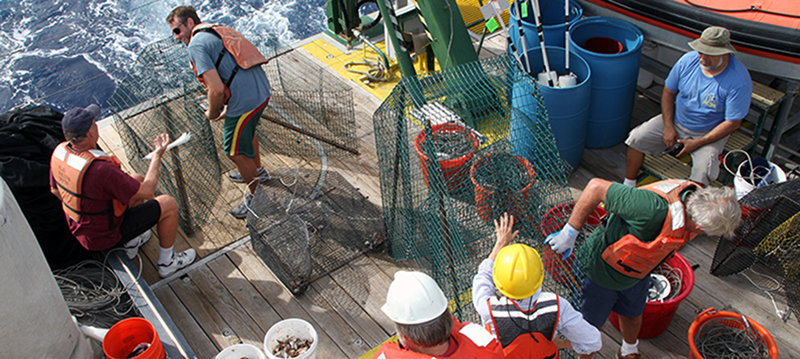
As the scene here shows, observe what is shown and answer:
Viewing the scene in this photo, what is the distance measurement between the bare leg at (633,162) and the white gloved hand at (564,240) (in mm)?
1869

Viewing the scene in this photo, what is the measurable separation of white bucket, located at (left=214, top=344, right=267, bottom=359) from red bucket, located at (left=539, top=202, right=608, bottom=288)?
1897 mm

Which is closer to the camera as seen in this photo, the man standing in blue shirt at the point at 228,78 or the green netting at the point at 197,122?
the man standing in blue shirt at the point at 228,78

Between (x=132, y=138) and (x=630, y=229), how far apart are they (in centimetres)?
410

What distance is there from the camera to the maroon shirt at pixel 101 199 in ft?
13.7

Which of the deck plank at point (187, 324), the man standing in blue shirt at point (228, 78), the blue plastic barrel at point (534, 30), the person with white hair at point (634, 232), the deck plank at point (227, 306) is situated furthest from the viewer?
the blue plastic barrel at point (534, 30)

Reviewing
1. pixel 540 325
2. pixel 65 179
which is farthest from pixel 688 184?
pixel 65 179

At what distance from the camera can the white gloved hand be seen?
367 cm

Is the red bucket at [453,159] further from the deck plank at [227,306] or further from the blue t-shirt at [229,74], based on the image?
the deck plank at [227,306]

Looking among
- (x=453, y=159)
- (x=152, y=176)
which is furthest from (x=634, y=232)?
(x=152, y=176)

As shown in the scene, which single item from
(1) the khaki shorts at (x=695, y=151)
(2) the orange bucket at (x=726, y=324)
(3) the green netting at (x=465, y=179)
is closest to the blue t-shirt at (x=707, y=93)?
(1) the khaki shorts at (x=695, y=151)

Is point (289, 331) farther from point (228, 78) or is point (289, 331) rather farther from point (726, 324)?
point (726, 324)

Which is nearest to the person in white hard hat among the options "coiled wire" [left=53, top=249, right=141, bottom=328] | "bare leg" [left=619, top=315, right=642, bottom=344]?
"bare leg" [left=619, top=315, right=642, bottom=344]

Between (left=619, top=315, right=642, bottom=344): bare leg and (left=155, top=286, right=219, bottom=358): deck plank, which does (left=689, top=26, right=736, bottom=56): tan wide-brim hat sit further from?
(left=155, top=286, right=219, bottom=358): deck plank

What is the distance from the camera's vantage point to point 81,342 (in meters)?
3.80
